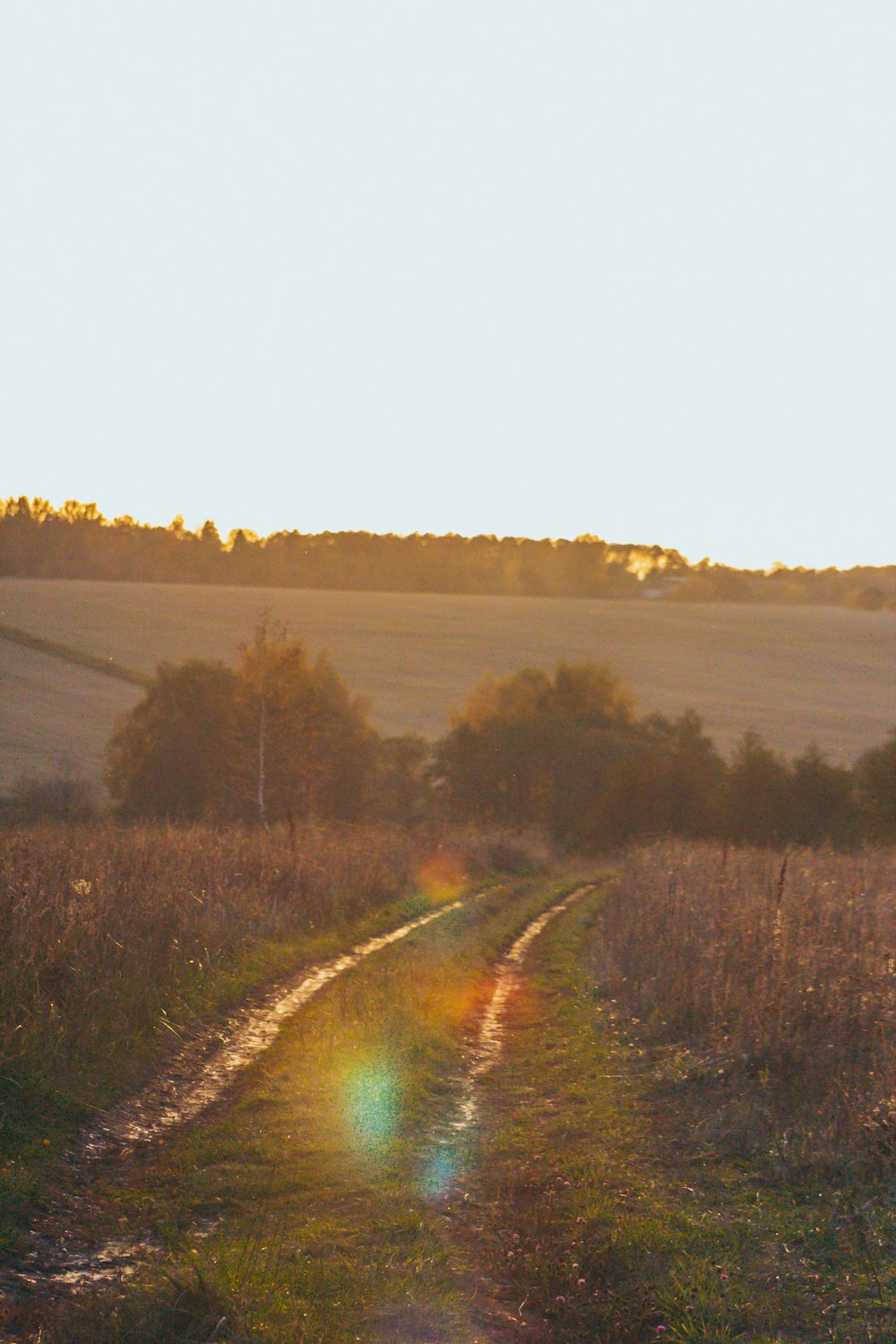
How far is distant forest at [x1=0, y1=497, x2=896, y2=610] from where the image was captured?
365 feet

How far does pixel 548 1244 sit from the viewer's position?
20.4ft

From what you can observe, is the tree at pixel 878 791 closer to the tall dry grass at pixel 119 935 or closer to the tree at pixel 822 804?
the tree at pixel 822 804

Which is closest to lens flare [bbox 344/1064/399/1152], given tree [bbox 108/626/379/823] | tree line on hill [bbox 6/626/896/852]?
tree line on hill [bbox 6/626/896/852]

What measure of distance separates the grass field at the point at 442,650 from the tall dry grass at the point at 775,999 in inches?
1398

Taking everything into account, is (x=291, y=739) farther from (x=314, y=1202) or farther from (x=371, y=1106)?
(x=314, y=1202)

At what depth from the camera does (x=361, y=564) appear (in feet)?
437

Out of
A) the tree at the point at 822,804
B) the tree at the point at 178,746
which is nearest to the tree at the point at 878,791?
the tree at the point at 822,804

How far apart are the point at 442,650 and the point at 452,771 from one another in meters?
36.4

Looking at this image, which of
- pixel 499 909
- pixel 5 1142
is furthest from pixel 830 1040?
pixel 499 909

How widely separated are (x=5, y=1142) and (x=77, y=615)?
8551cm

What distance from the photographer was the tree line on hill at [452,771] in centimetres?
4578

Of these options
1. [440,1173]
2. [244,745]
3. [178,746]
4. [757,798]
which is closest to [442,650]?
[757,798]

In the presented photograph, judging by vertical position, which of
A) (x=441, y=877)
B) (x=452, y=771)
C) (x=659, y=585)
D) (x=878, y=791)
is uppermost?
(x=659, y=585)

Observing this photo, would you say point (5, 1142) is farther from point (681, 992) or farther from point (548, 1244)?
point (681, 992)
